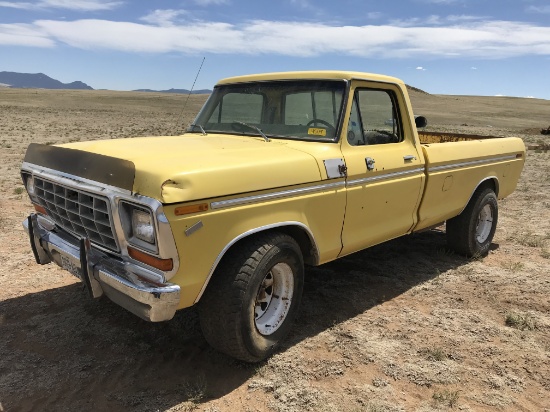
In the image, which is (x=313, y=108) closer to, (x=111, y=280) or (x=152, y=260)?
(x=152, y=260)

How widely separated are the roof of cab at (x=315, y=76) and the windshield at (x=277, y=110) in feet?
0.15

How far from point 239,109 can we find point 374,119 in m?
1.25

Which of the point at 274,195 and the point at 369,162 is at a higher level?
the point at 369,162

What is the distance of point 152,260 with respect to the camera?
2695 mm

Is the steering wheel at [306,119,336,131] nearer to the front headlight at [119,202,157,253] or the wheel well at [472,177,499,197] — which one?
the front headlight at [119,202,157,253]

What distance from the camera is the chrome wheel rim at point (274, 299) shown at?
11.1ft

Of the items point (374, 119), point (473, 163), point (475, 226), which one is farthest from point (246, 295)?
point (475, 226)

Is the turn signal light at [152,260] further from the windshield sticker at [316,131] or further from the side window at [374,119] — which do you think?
the side window at [374,119]

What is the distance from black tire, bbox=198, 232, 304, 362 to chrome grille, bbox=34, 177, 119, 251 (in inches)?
27.8

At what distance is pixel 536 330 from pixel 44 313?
14.0ft

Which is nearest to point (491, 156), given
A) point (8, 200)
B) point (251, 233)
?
point (251, 233)

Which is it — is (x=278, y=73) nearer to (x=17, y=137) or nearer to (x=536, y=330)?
(x=536, y=330)

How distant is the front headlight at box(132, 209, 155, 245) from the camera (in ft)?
8.64

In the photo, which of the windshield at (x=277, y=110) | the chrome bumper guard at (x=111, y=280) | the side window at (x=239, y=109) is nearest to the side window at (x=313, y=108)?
the windshield at (x=277, y=110)
